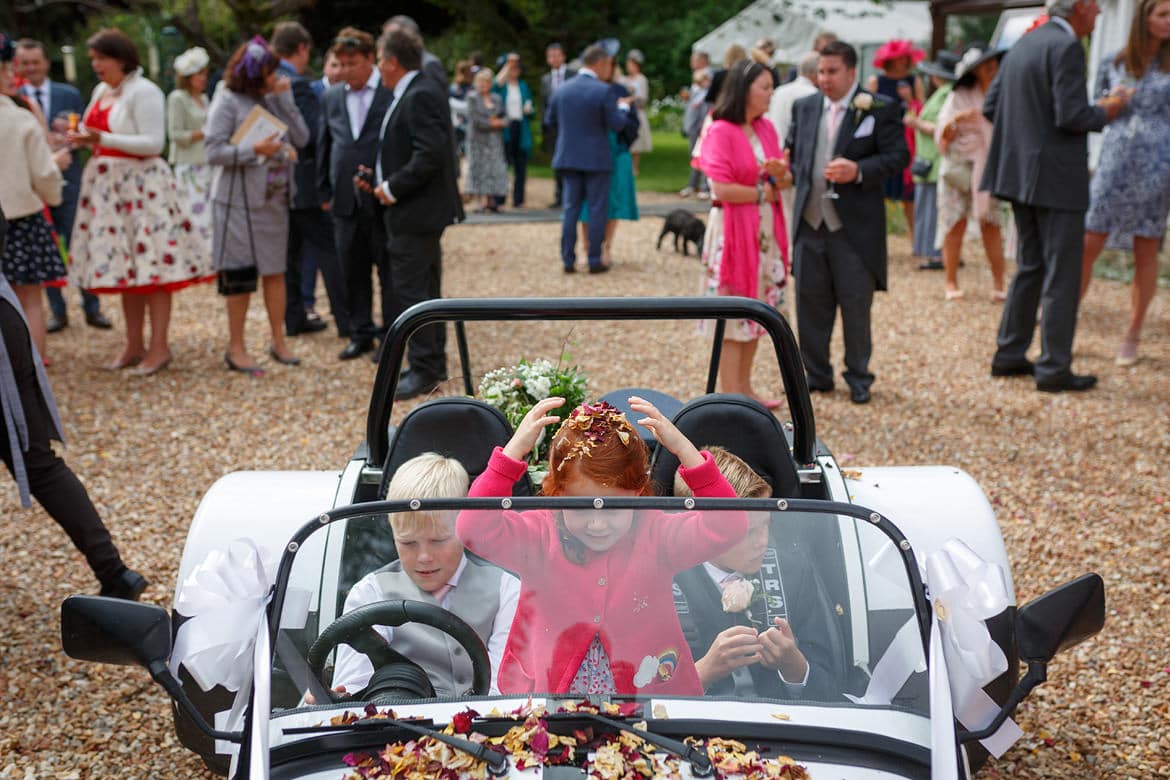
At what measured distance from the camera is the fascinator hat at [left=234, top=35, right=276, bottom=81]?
680 centimetres

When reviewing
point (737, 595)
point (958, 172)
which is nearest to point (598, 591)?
point (737, 595)

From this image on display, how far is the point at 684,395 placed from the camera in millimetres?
6957

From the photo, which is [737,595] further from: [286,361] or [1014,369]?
[286,361]

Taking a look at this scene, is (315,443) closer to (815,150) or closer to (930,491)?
(815,150)

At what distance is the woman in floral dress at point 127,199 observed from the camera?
666 centimetres

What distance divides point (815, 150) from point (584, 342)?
2.67 metres

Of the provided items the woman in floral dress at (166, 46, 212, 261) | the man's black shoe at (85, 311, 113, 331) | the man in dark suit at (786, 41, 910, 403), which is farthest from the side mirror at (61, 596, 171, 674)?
the man's black shoe at (85, 311, 113, 331)

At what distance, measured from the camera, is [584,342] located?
8445 mm

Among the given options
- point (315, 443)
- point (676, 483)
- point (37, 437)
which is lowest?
point (315, 443)

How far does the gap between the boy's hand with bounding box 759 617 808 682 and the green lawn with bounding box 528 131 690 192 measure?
645 inches

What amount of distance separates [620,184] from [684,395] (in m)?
4.83

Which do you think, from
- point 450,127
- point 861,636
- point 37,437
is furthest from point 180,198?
point 861,636

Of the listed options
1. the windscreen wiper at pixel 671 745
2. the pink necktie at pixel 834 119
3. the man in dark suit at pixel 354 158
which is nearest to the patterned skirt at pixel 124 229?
the man in dark suit at pixel 354 158

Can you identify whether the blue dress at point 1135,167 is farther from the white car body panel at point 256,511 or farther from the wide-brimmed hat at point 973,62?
the white car body panel at point 256,511
